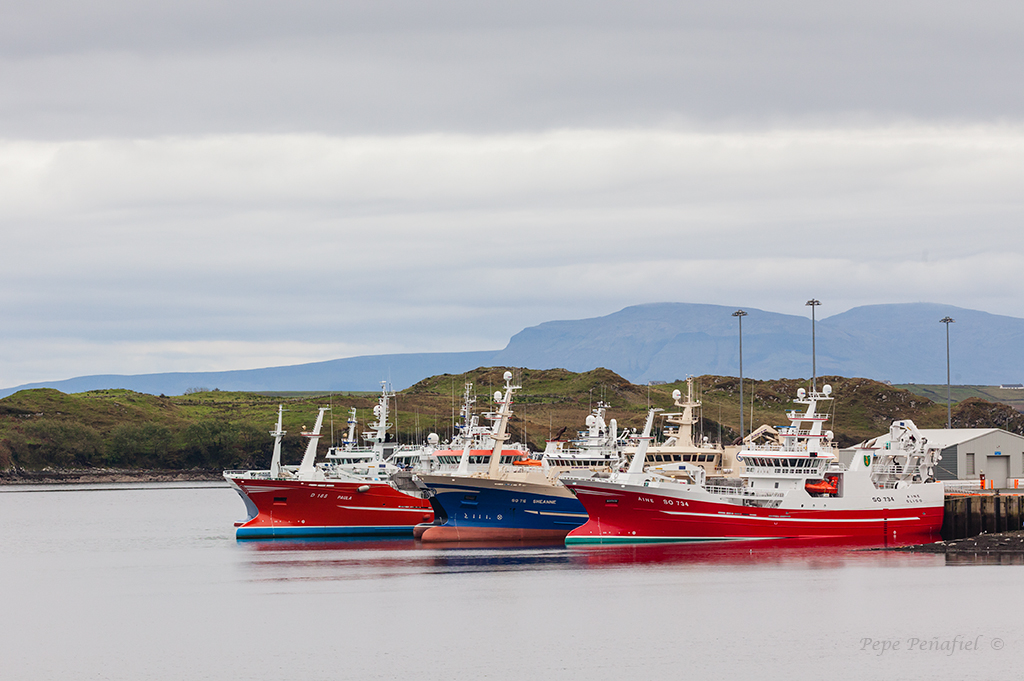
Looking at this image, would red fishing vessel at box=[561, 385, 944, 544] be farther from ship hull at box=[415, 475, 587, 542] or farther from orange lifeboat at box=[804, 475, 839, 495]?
ship hull at box=[415, 475, 587, 542]

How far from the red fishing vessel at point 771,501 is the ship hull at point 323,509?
16503 millimetres

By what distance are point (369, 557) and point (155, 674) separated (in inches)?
1116

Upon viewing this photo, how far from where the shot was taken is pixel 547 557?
2454 inches

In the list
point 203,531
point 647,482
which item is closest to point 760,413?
point 203,531

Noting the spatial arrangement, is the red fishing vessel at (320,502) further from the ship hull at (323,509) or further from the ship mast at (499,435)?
the ship mast at (499,435)

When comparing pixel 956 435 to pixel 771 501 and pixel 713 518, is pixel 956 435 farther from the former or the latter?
pixel 713 518

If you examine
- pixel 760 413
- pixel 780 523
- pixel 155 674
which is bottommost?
pixel 155 674

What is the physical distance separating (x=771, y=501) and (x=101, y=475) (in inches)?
5741

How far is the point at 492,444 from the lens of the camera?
74.8 metres

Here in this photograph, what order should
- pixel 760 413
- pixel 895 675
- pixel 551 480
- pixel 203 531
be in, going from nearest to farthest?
pixel 895 675 → pixel 551 480 → pixel 203 531 → pixel 760 413

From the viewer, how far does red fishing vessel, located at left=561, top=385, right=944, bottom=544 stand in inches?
2485

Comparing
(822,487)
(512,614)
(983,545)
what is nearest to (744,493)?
(822,487)

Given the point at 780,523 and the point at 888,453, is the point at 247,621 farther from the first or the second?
the point at 888,453

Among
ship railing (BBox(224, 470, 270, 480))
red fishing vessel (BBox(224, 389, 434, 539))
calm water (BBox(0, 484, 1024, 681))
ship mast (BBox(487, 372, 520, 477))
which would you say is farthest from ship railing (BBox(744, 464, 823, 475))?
ship railing (BBox(224, 470, 270, 480))
